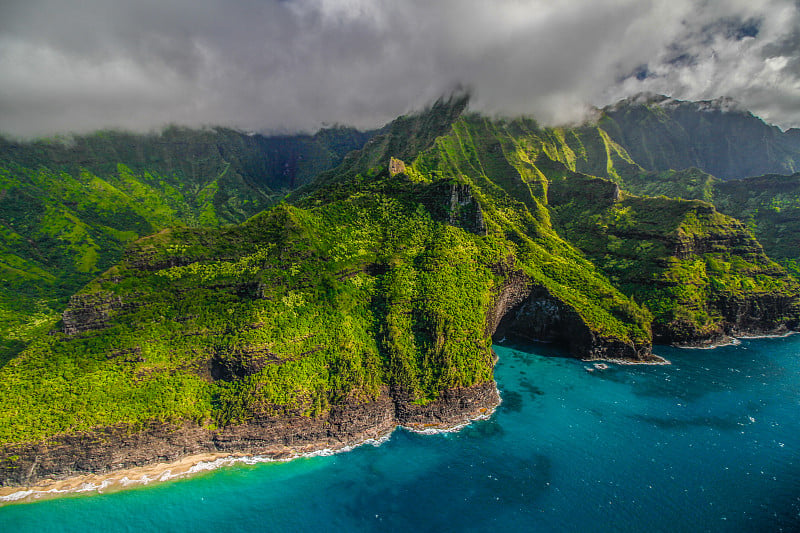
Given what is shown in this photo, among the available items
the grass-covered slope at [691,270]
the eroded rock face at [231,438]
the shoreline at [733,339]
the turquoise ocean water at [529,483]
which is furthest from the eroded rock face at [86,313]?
the shoreline at [733,339]

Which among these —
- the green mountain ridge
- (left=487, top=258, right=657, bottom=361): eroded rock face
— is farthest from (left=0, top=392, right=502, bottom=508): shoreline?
(left=487, top=258, right=657, bottom=361): eroded rock face

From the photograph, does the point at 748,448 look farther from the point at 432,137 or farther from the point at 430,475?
the point at 432,137

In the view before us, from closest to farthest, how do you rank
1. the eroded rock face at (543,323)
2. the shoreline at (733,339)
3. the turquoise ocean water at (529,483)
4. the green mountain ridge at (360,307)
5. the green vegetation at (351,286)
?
1. the turquoise ocean water at (529,483)
2. the green mountain ridge at (360,307)
3. the green vegetation at (351,286)
4. the eroded rock face at (543,323)
5. the shoreline at (733,339)

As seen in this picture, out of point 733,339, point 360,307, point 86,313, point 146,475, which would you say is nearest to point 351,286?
point 360,307

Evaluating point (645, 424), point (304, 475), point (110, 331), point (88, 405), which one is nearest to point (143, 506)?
point (88, 405)

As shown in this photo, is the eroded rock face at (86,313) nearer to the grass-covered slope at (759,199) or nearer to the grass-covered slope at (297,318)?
the grass-covered slope at (297,318)

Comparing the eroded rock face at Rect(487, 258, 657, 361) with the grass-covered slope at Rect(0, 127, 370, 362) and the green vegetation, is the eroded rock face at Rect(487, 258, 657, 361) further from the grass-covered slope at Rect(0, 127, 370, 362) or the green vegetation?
the grass-covered slope at Rect(0, 127, 370, 362)
